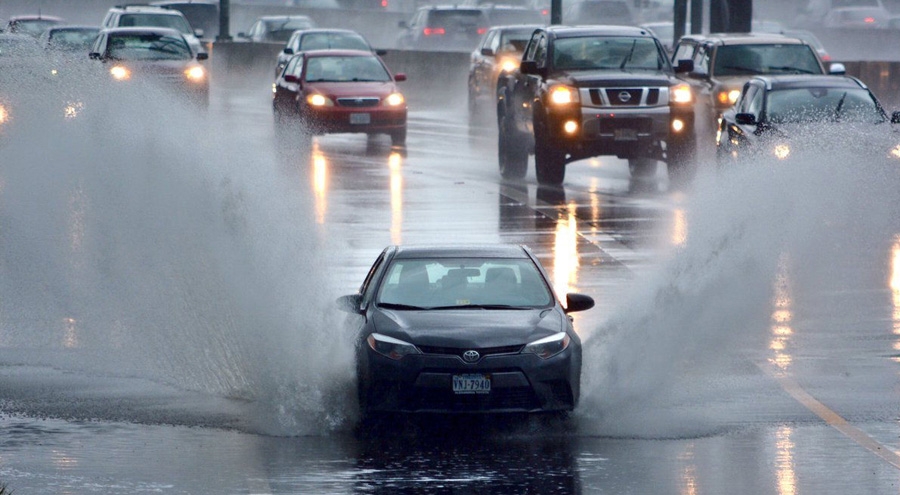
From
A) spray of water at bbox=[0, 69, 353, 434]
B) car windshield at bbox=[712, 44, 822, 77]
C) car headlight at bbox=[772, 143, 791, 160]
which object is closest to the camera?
spray of water at bbox=[0, 69, 353, 434]

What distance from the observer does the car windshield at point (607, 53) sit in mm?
27344

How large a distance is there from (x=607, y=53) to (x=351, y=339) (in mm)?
16057

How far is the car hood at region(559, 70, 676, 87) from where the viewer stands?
26.5 meters

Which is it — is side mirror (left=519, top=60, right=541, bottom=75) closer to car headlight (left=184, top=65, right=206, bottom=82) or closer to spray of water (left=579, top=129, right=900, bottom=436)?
spray of water (left=579, top=129, right=900, bottom=436)

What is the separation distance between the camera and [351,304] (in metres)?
12.3

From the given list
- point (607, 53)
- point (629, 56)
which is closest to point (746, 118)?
point (629, 56)

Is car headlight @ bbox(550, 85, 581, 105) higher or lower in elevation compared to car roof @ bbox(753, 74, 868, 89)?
lower

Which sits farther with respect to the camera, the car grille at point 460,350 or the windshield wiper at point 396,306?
the windshield wiper at point 396,306

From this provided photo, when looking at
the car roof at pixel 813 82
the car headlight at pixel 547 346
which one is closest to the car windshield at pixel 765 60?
the car roof at pixel 813 82

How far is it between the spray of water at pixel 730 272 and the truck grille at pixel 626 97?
57.5 inches

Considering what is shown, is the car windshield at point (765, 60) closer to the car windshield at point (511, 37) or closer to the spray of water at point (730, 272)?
the spray of water at point (730, 272)

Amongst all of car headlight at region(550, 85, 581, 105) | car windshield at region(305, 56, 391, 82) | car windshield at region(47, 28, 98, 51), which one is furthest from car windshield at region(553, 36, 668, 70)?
car windshield at region(47, 28, 98, 51)

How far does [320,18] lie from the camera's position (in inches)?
2918

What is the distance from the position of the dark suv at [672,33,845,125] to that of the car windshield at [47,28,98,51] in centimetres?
1607
